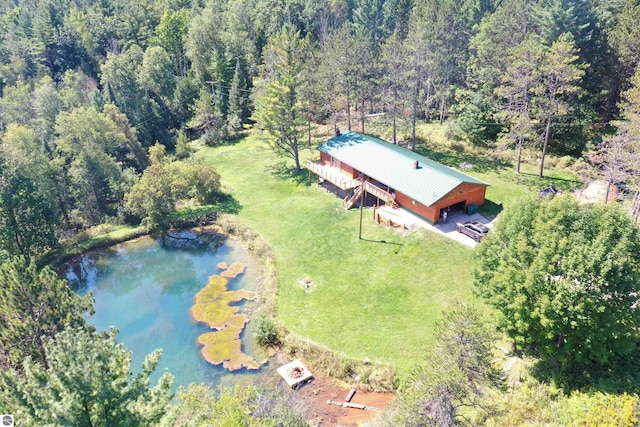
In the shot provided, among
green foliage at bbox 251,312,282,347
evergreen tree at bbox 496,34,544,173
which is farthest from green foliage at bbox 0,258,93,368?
evergreen tree at bbox 496,34,544,173

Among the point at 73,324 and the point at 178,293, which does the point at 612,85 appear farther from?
the point at 73,324

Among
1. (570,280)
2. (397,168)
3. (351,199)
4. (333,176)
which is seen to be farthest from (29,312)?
(333,176)

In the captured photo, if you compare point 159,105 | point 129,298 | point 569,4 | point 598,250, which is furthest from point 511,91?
point 159,105

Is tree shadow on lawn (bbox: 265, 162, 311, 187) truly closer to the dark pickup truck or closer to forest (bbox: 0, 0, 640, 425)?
forest (bbox: 0, 0, 640, 425)

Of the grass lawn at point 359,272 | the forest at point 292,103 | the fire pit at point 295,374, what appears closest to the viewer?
the fire pit at point 295,374

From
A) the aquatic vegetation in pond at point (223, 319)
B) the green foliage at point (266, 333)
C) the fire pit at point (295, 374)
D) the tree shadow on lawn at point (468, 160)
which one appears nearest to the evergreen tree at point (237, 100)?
the tree shadow on lawn at point (468, 160)

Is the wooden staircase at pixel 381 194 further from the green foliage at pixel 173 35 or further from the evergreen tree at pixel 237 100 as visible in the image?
the green foliage at pixel 173 35
